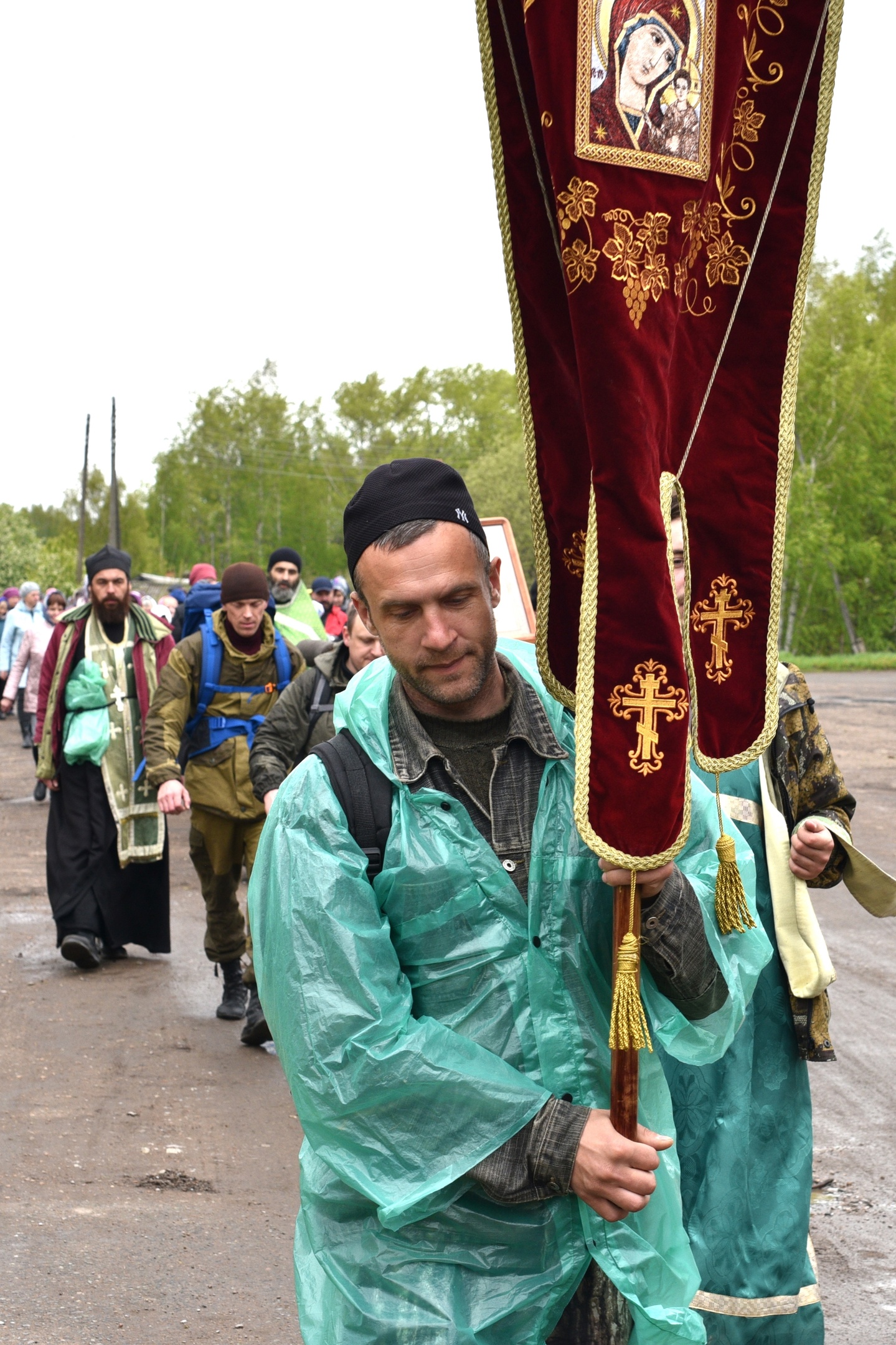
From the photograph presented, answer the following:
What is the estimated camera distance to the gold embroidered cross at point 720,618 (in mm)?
2361

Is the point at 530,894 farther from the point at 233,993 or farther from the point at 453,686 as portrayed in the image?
the point at 233,993

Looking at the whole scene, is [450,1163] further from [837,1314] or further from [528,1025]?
[837,1314]

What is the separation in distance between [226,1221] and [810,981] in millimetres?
2416

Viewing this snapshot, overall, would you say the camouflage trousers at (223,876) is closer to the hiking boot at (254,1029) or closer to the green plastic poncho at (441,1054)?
the hiking boot at (254,1029)

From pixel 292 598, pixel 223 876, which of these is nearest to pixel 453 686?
pixel 223 876

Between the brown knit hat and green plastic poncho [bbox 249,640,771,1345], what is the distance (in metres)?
4.76

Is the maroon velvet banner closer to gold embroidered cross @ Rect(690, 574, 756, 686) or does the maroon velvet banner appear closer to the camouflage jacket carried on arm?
gold embroidered cross @ Rect(690, 574, 756, 686)

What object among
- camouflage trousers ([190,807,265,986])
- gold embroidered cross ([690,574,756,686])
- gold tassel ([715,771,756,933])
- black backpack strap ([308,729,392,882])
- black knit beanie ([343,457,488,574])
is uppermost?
black knit beanie ([343,457,488,574])

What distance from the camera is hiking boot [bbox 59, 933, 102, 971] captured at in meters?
8.29

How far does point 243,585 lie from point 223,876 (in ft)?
4.72

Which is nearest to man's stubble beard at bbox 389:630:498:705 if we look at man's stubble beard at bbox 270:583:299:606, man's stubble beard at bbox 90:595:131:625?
man's stubble beard at bbox 90:595:131:625

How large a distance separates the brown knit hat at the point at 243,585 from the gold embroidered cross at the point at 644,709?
508 centimetres

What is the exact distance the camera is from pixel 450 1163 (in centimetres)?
219

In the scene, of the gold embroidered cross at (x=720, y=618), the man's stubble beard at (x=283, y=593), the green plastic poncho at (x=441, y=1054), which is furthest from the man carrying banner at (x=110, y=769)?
the gold embroidered cross at (x=720, y=618)
